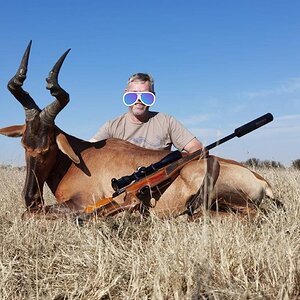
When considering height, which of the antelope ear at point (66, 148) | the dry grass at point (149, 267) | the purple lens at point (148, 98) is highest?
the purple lens at point (148, 98)

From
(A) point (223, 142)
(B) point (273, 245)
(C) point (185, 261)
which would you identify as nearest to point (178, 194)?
(A) point (223, 142)

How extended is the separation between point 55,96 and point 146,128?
1701 mm

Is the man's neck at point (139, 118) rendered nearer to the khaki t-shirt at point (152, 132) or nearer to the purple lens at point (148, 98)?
the khaki t-shirt at point (152, 132)

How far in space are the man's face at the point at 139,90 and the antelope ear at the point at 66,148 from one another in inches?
54.3

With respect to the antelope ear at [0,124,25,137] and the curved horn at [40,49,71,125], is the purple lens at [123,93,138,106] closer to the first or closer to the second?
the curved horn at [40,49,71,125]

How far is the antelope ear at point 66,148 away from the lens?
199 inches

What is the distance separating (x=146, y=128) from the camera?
636 cm

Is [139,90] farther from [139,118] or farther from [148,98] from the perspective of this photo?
[139,118]

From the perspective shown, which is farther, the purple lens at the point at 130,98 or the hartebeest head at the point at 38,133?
the purple lens at the point at 130,98

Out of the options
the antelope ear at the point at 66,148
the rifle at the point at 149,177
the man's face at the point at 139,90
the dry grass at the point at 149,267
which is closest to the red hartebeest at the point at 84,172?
the antelope ear at the point at 66,148

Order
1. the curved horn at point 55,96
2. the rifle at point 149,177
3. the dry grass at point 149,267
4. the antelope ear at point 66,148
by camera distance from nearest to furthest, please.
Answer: the dry grass at point 149,267, the rifle at point 149,177, the curved horn at point 55,96, the antelope ear at point 66,148

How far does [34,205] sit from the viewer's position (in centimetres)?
508

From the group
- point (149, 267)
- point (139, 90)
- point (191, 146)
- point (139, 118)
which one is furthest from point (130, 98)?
point (149, 267)

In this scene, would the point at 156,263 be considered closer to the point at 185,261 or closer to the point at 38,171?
the point at 185,261
